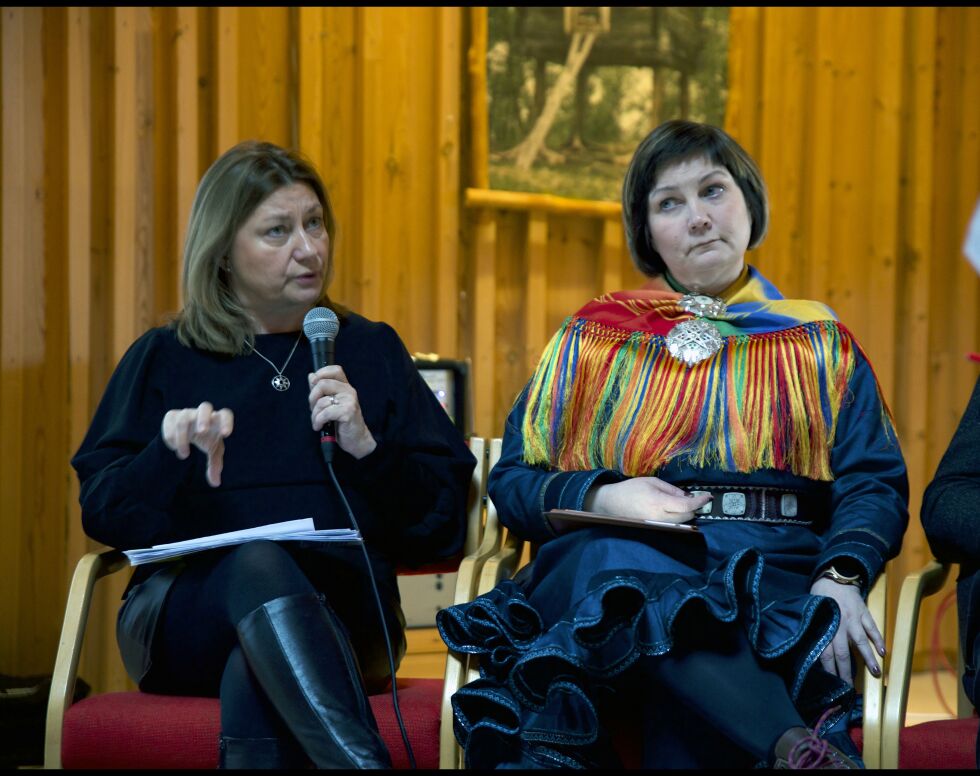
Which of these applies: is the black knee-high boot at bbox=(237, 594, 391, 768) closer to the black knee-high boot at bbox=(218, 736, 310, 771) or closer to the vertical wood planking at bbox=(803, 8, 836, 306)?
the black knee-high boot at bbox=(218, 736, 310, 771)

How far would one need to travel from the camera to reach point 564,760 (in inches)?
71.8

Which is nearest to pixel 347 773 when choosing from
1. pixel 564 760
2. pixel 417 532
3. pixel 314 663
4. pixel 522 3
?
pixel 314 663

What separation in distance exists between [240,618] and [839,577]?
0.95 meters

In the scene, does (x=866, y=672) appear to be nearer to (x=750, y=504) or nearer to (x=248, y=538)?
(x=750, y=504)

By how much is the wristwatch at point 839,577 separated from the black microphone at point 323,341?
0.84m

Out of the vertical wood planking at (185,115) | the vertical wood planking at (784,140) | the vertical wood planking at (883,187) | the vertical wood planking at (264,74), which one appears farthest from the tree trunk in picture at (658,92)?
the vertical wood planking at (185,115)

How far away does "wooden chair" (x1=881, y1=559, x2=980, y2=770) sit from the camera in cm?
177

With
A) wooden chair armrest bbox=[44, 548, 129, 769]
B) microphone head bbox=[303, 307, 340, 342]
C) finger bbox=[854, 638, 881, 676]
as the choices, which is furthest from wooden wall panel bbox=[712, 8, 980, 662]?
wooden chair armrest bbox=[44, 548, 129, 769]

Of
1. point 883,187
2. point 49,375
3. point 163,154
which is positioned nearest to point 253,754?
point 49,375

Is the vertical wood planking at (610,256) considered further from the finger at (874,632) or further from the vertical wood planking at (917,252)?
the finger at (874,632)

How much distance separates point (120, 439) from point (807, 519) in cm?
126

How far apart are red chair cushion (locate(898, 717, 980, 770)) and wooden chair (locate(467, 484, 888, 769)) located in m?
0.05

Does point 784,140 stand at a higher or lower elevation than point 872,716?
higher

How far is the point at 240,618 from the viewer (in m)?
1.91
